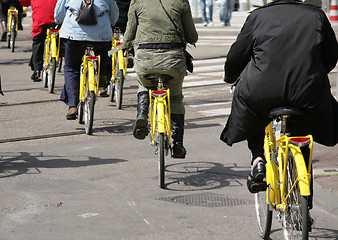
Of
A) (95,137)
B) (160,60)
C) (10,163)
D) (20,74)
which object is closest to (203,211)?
(160,60)

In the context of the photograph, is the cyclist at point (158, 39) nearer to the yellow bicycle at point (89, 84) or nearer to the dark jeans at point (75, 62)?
the yellow bicycle at point (89, 84)

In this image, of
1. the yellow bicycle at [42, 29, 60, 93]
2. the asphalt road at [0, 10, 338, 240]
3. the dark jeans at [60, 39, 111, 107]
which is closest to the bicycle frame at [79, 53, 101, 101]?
the dark jeans at [60, 39, 111, 107]

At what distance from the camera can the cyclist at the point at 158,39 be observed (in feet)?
23.0

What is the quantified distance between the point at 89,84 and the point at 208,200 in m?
3.12

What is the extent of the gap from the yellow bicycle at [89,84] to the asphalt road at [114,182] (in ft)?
0.91

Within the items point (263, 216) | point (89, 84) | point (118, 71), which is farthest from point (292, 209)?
point (118, 71)

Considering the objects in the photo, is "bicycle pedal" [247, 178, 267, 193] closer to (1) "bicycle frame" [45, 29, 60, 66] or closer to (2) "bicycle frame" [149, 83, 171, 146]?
(2) "bicycle frame" [149, 83, 171, 146]

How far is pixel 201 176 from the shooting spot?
7230mm

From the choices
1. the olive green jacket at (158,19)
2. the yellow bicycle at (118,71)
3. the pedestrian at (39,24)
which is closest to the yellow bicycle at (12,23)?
the pedestrian at (39,24)

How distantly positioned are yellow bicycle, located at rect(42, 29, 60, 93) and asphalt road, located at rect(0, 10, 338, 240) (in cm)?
91

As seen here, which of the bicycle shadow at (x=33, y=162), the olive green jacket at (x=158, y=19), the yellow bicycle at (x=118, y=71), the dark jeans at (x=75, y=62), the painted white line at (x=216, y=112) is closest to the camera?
the olive green jacket at (x=158, y=19)

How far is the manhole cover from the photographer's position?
6.29 metres

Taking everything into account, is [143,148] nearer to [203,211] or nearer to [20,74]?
[203,211]

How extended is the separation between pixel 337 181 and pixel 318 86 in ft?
7.45
